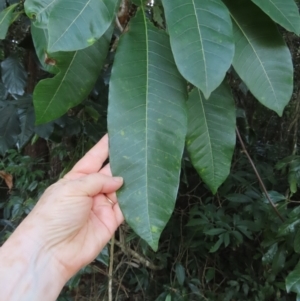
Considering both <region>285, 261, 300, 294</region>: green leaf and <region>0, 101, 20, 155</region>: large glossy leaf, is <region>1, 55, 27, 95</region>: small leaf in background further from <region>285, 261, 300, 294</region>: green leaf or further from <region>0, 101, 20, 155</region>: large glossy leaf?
<region>285, 261, 300, 294</region>: green leaf

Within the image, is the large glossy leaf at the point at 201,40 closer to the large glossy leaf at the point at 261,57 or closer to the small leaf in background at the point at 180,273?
the large glossy leaf at the point at 261,57

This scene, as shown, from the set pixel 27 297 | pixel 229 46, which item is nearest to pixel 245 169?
pixel 27 297

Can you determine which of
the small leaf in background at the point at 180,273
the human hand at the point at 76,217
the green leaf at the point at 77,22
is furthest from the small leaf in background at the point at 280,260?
the green leaf at the point at 77,22

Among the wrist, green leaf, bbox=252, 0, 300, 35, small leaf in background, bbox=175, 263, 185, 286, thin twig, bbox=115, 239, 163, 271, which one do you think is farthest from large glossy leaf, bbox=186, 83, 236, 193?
small leaf in background, bbox=175, 263, 185, 286

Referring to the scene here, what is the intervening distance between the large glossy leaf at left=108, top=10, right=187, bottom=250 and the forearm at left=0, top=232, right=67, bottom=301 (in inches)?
12.9

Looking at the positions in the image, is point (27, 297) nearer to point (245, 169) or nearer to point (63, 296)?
point (63, 296)

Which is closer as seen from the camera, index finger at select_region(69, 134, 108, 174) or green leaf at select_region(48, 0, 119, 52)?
green leaf at select_region(48, 0, 119, 52)

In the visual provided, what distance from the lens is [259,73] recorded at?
0.56m

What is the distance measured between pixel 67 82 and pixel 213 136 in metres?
0.23

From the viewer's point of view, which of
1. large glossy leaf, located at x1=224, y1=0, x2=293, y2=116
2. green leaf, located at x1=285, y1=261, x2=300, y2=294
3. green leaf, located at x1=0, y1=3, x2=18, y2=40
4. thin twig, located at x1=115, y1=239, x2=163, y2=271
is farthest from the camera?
thin twig, located at x1=115, y1=239, x2=163, y2=271

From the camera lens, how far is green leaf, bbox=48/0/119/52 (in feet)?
1.45

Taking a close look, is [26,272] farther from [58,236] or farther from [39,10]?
[39,10]

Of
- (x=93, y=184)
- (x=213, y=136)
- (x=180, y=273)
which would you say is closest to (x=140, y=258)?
(x=180, y=273)

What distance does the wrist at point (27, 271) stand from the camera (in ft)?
2.39
